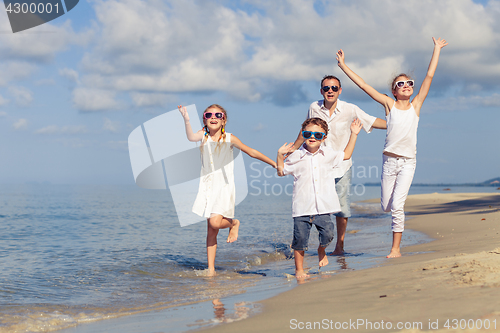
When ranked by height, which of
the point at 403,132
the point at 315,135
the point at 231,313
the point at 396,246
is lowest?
the point at 231,313

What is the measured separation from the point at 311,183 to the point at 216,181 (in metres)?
1.39

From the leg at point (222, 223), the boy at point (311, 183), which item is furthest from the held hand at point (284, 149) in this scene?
the leg at point (222, 223)

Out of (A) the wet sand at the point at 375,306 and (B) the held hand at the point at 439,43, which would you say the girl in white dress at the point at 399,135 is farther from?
(A) the wet sand at the point at 375,306

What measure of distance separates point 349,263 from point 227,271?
193cm

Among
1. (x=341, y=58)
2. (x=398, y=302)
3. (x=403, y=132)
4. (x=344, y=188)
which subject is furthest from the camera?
(x=344, y=188)

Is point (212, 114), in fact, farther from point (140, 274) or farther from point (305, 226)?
point (140, 274)

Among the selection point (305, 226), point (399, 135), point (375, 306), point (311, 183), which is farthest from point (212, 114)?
point (375, 306)

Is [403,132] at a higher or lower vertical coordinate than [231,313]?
higher

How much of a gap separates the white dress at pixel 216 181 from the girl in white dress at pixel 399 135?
2081 mm

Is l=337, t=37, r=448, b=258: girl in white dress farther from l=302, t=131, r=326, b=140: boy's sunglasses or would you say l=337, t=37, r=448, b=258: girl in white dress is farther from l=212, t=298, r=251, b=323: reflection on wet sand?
l=212, t=298, r=251, b=323: reflection on wet sand

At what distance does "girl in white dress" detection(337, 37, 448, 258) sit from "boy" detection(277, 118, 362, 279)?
3.35ft

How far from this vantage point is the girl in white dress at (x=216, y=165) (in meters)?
5.65

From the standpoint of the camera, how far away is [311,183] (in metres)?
4.91

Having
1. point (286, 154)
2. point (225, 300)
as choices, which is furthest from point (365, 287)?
point (286, 154)
